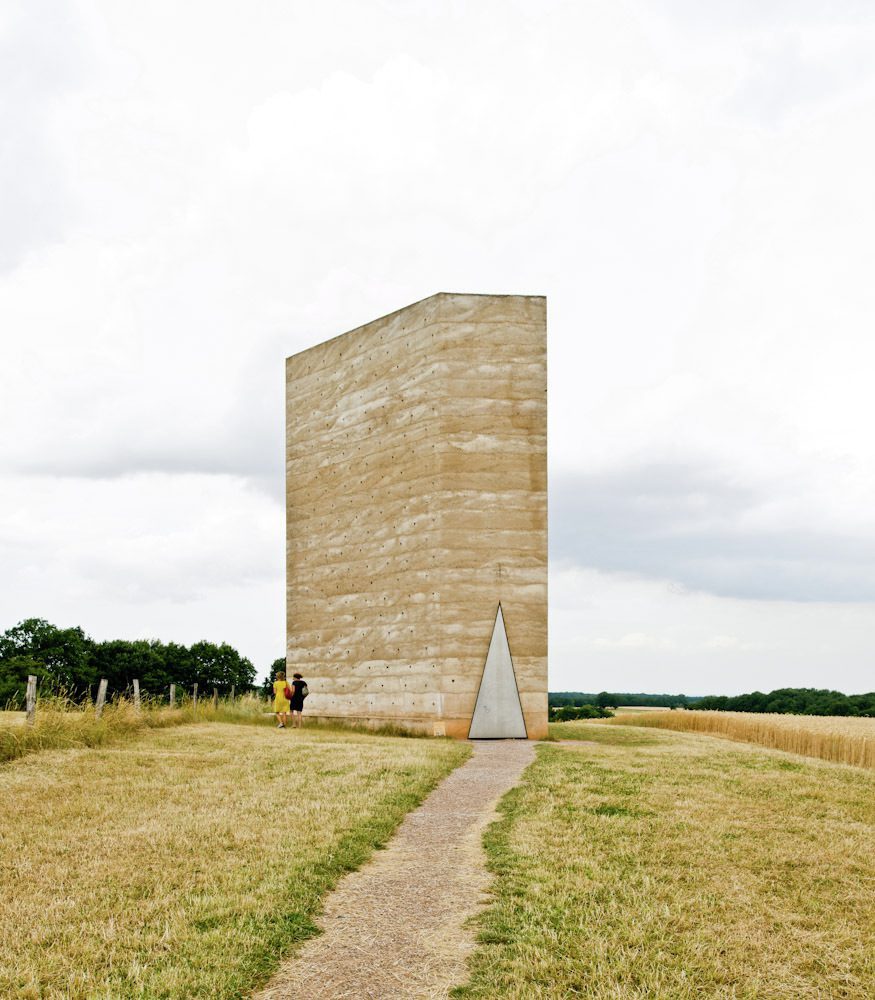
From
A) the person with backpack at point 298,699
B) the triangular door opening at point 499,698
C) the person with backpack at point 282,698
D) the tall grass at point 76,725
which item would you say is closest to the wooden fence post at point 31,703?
the tall grass at point 76,725

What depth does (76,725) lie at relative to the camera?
20.5 meters

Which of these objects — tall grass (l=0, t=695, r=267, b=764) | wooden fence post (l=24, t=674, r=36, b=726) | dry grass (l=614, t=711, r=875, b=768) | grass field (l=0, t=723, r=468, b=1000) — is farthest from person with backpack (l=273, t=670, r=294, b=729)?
dry grass (l=614, t=711, r=875, b=768)

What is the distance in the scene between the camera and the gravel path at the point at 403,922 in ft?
21.2

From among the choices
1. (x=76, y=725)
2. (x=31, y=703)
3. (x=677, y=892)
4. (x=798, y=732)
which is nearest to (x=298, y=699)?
(x=76, y=725)

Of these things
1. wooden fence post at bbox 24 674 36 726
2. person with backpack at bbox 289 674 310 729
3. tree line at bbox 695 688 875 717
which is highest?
wooden fence post at bbox 24 674 36 726

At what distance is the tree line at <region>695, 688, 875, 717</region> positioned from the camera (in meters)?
51.6

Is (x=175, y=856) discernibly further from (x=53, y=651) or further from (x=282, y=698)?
(x=53, y=651)

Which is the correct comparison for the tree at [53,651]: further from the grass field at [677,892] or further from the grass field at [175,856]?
the grass field at [677,892]

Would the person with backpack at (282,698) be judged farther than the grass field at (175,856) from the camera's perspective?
Yes

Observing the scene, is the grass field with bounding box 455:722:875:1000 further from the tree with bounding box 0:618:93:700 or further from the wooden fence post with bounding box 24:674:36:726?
the tree with bounding box 0:618:93:700

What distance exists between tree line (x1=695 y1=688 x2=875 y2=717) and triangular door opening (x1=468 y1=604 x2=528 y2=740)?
92.6 ft

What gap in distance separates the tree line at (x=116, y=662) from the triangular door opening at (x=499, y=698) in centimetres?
3401

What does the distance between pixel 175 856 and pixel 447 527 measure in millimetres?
16617

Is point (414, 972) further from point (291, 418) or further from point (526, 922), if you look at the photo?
point (291, 418)
